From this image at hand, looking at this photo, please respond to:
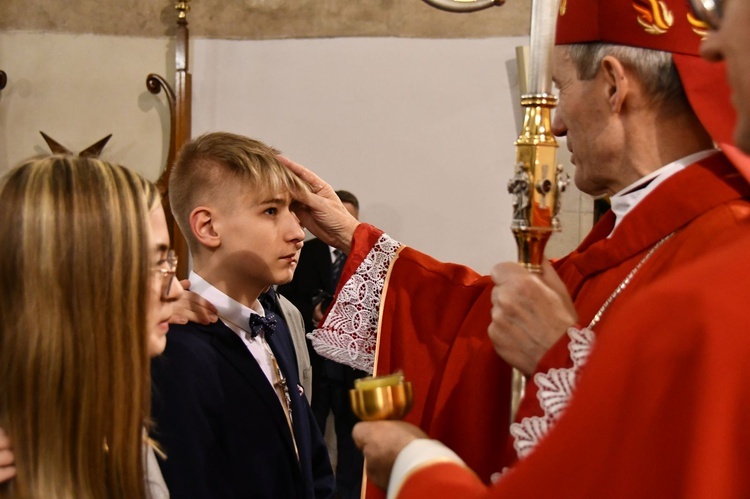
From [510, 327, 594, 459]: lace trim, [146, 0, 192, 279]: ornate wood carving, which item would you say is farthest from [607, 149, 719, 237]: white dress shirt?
[146, 0, 192, 279]: ornate wood carving

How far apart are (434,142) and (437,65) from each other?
0.47 m

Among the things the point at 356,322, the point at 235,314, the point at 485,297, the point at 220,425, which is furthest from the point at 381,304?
the point at 220,425

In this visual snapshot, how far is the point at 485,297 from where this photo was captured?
2.08 m

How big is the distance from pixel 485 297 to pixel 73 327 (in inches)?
39.1

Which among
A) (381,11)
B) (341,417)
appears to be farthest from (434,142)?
(341,417)

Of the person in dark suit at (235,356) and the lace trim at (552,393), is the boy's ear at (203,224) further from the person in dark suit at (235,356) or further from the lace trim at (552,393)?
the lace trim at (552,393)

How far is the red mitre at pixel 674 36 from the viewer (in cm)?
161

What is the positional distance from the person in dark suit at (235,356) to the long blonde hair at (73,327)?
1.51 feet

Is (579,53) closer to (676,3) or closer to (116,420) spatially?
(676,3)

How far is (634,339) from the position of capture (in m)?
0.93

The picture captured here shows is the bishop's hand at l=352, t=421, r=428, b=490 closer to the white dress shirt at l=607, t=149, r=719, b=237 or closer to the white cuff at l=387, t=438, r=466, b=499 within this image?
the white cuff at l=387, t=438, r=466, b=499

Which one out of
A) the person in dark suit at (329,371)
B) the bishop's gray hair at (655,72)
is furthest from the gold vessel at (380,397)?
the person in dark suit at (329,371)

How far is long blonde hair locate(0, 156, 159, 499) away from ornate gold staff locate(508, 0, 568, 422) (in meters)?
0.67

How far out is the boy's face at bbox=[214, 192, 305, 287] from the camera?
2.26 m
